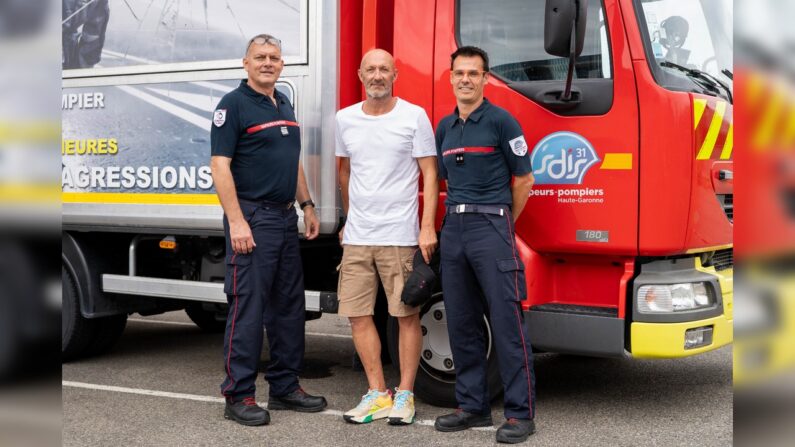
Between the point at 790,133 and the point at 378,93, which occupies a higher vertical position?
the point at 378,93

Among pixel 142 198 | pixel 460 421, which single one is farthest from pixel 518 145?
pixel 142 198

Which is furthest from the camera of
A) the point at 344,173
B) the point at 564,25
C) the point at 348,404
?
the point at 348,404

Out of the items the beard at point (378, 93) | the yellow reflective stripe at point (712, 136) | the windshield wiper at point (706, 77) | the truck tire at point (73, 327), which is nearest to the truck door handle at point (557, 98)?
the windshield wiper at point (706, 77)

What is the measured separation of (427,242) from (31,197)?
3393 millimetres

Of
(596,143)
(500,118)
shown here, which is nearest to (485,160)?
(500,118)

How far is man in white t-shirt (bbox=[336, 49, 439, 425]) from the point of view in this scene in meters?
4.20

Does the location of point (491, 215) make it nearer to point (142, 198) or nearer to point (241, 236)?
point (241, 236)

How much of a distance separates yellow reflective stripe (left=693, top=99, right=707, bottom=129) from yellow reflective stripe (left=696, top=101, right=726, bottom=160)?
0.26 ft

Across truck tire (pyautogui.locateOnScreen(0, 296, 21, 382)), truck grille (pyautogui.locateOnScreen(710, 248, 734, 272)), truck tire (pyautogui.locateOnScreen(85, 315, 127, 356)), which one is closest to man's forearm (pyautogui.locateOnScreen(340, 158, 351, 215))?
truck grille (pyautogui.locateOnScreen(710, 248, 734, 272))

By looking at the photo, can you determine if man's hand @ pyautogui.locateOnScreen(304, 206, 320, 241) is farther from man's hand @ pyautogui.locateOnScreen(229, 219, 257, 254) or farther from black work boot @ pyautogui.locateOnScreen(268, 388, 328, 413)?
black work boot @ pyautogui.locateOnScreen(268, 388, 328, 413)

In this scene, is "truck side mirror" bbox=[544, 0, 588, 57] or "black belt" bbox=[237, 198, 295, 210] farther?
"black belt" bbox=[237, 198, 295, 210]

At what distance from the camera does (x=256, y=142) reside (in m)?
4.27

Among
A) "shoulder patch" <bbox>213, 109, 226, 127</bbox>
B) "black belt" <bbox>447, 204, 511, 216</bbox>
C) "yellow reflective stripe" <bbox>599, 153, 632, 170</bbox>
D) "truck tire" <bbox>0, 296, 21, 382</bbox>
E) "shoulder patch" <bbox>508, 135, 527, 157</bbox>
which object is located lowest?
"black belt" <bbox>447, 204, 511, 216</bbox>

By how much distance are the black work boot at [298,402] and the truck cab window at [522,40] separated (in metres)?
2.05
